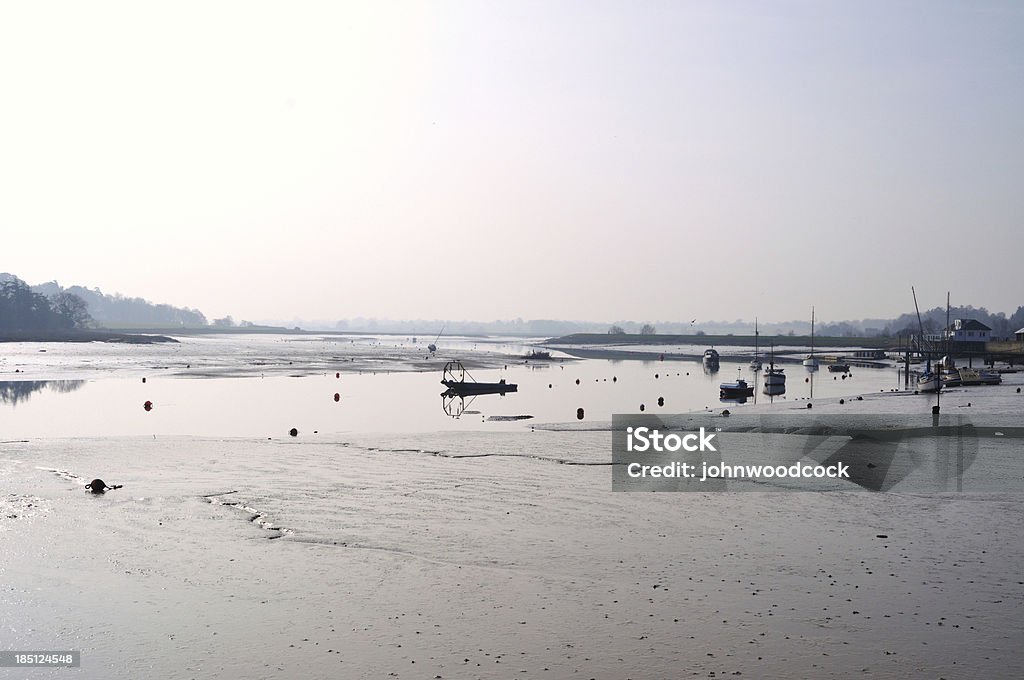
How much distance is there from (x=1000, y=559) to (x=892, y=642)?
6.50 m

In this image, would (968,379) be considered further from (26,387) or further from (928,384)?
(26,387)

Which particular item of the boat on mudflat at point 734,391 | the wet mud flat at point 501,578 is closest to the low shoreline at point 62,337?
the boat on mudflat at point 734,391

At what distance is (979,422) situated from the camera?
44531 millimetres

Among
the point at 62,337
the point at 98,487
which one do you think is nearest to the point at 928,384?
the point at 98,487

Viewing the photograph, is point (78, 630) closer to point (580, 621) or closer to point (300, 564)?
point (300, 564)

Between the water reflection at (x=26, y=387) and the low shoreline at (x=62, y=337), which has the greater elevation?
the low shoreline at (x=62, y=337)

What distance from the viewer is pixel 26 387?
70.0m

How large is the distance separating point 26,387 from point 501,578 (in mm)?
65760
